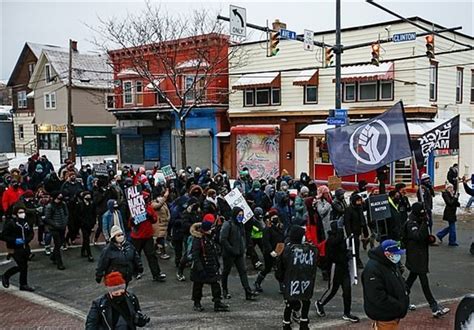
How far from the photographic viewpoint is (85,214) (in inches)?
469

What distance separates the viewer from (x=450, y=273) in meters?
10.6

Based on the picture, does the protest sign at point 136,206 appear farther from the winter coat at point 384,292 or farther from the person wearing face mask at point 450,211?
the person wearing face mask at point 450,211

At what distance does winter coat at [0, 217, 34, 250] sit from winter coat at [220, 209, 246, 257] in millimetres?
3756

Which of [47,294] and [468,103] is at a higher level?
[468,103]

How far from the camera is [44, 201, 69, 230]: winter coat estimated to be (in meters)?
11.2

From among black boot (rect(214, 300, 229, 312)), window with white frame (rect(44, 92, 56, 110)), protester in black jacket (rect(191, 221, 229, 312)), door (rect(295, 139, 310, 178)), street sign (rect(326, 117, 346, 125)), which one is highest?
window with white frame (rect(44, 92, 56, 110))

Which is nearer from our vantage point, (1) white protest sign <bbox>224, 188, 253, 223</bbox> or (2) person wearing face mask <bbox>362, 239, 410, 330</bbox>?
(2) person wearing face mask <bbox>362, 239, 410, 330</bbox>

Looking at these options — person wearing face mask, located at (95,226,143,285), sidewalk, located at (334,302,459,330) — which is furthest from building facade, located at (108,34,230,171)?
sidewalk, located at (334,302,459,330)

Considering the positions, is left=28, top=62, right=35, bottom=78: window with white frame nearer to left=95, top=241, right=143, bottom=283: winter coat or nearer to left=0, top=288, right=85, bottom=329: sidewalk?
left=0, top=288, right=85, bottom=329: sidewalk

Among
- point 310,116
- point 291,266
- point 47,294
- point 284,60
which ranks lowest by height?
point 47,294

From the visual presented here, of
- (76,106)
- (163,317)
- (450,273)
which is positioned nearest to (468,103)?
(450,273)

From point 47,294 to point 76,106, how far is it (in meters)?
34.2

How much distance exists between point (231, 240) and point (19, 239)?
3934mm

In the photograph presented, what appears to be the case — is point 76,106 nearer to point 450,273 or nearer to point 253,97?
point 253,97
